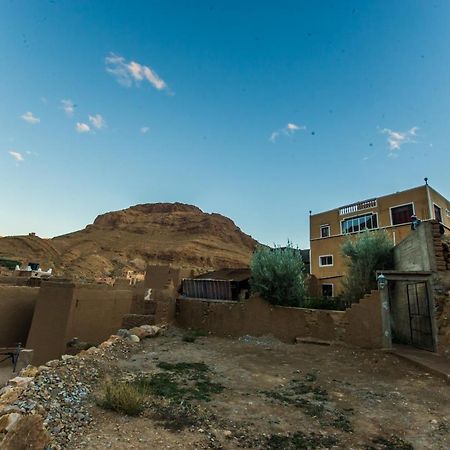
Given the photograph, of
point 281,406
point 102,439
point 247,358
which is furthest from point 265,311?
point 102,439

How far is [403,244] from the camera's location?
13867 millimetres

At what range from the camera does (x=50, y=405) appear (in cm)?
505

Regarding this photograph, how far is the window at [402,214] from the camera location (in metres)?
25.0

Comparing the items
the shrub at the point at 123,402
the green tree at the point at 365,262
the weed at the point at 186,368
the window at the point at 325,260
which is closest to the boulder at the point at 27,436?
the shrub at the point at 123,402

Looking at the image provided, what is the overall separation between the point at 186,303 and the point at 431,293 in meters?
11.5

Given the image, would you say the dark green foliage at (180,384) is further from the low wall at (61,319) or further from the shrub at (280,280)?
the low wall at (61,319)

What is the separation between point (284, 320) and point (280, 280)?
173 centimetres

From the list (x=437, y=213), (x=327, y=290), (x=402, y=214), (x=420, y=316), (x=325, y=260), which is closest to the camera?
(x=420, y=316)

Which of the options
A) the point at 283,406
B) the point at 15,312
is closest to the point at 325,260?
the point at 15,312

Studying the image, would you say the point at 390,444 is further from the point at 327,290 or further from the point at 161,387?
the point at 327,290

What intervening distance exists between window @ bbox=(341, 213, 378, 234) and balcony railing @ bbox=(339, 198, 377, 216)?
731 mm

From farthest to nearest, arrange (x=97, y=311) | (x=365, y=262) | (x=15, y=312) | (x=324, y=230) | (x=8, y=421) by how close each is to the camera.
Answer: (x=324, y=230) → (x=97, y=311) → (x=365, y=262) → (x=15, y=312) → (x=8, y=421)

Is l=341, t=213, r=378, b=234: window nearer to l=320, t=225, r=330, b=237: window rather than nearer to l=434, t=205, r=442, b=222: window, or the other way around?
l=320, t=225, r=330, b=237: window

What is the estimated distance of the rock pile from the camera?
3.77 metres
